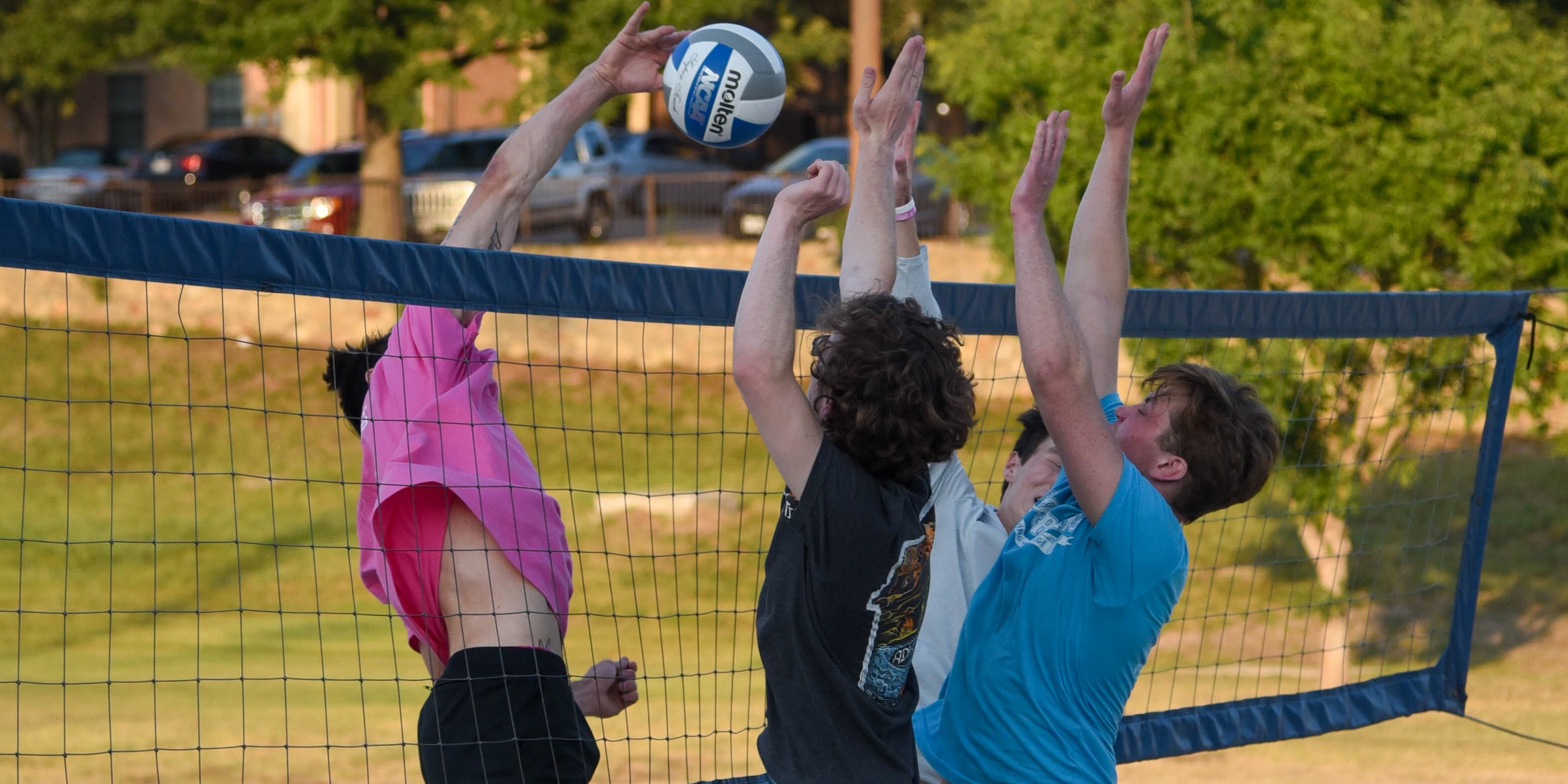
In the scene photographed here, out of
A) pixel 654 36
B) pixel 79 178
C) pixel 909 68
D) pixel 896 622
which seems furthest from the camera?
pixel 79 178

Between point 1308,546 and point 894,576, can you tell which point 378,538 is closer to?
point 894,576

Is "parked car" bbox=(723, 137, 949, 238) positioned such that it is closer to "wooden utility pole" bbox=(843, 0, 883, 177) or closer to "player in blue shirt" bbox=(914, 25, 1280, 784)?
"wooden utility pole" bbox=(843, 0, 883, 177)

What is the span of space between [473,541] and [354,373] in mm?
571

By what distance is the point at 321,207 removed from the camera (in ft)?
59.3

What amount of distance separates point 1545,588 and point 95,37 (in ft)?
67.3

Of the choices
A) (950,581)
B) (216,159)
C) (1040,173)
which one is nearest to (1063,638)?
(950,581)

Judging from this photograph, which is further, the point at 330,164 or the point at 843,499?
the point at 330,164

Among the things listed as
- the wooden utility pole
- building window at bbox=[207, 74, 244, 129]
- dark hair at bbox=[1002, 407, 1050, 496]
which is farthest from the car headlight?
building window at bbox=[207, 74, 244, 129]

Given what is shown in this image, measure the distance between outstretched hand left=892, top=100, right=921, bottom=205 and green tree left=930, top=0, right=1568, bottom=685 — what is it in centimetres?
520

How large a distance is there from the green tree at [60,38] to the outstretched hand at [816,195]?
746 inches

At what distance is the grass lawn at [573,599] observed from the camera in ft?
21.6

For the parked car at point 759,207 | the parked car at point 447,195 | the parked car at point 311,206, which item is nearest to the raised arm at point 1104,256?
the parked car at point 759,207

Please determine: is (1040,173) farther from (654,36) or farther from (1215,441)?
(654,36)

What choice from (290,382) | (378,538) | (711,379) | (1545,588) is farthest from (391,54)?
(378,538)
